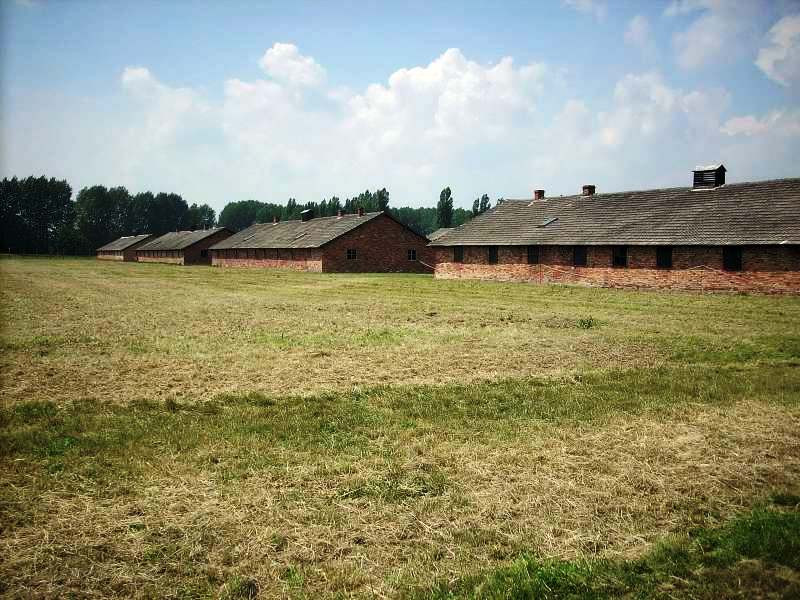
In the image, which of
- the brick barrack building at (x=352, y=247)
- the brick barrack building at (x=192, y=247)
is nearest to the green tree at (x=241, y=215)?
the brick barrack building at (x=192, y=247)

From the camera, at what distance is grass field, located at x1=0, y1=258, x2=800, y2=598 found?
11.9 feet

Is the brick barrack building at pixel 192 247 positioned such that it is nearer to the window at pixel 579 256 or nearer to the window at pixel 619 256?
the window at pixel 579 256

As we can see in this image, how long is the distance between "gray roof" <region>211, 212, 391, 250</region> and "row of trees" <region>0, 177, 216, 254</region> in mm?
35686

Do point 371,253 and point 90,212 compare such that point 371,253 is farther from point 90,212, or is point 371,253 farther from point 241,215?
point 241,215

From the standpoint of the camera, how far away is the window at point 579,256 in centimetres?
3094

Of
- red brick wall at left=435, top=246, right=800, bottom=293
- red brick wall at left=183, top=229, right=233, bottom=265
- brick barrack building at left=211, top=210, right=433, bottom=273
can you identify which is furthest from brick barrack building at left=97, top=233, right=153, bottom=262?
red brick wall at left=435, top=246, right=800, bottom=293

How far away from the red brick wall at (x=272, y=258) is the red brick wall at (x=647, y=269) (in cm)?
1373

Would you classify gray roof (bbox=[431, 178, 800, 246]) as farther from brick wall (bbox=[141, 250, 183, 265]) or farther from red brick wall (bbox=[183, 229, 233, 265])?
brick wall (bbox=[141, 250, 183, 265])

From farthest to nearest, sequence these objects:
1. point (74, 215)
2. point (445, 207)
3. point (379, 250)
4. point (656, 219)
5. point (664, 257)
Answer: point (74, 215) → point (445, 207) → point (379, 250) → point (656, 219) → point (664, 257)

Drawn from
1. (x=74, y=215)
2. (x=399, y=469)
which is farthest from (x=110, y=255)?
(x=399, y=469)

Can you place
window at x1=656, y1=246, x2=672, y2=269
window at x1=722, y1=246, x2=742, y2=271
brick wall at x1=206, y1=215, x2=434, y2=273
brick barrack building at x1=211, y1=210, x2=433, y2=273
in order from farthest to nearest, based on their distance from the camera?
brick barrack building at x1=211, y1=210, x2=433, y2=273 → brick wall at x1=206, y1=215, x2=434, y2=273 → window at x1=656, y1=246, x2=672, y2=269 → window at x1=722, y1=246, x2=742, y2=271

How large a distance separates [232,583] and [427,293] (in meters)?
22.2

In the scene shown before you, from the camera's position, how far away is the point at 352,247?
151 ft

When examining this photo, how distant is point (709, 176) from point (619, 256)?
792 cm
